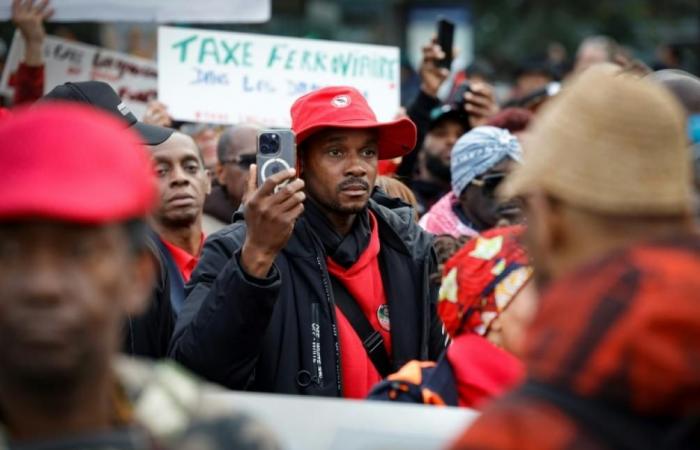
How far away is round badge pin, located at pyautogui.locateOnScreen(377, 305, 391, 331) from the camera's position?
4.76 meters

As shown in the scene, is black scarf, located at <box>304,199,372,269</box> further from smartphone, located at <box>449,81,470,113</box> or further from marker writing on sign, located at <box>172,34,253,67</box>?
smartphone, located at <box>449,81,470,113</box>

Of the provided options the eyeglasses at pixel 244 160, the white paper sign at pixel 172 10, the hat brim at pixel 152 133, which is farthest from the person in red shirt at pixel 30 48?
the hat brim at pixel 152 133

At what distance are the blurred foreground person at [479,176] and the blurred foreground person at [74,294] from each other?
3942mm

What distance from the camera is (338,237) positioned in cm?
491

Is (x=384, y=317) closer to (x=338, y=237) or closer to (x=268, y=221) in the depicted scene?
(x=338, y=237)

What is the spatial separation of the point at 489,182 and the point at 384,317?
1.57 metres

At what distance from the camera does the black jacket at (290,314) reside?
4320mm

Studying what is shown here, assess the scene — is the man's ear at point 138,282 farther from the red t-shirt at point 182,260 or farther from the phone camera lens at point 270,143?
the red t-shirt at point 182,260

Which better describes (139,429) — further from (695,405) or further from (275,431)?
(695,405)

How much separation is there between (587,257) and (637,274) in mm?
166

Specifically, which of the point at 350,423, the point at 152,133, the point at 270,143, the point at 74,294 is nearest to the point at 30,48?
the point at 152,133

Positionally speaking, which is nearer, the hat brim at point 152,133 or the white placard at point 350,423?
the white placard at point 350,423

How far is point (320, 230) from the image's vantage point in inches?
193

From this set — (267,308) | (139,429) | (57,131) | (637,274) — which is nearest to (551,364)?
(637,274)
